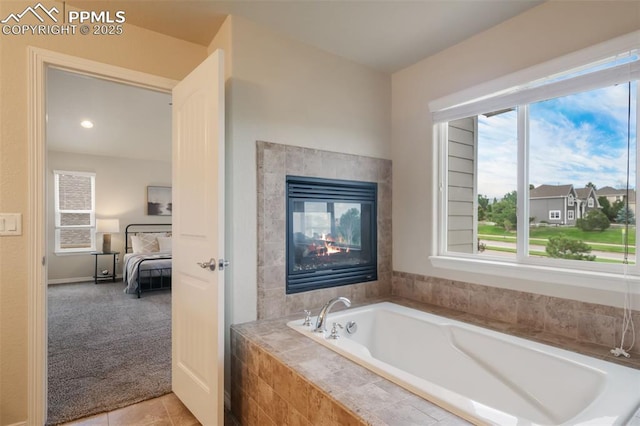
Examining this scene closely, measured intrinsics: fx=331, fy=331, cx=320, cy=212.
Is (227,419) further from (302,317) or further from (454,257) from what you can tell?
(454,257)

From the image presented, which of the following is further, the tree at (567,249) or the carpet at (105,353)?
the carpet at (105,353)

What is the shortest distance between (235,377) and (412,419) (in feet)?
4.11

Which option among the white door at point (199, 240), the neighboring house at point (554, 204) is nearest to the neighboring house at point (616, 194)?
the neighboring house at point (554, 204)

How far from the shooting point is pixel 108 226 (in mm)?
6254

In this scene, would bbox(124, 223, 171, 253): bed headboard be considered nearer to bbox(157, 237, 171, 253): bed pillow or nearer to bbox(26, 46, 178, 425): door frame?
bbox(157, 237, 171, 253): bed pillow

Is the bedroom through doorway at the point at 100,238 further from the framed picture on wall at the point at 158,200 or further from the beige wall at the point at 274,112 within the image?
the beige wall at the point at 274,112

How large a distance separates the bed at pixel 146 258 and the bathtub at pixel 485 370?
13.0 feet

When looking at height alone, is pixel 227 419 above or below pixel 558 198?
below

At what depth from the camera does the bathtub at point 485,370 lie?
4.11 ft

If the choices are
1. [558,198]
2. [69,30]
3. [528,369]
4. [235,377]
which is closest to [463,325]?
[528,369]

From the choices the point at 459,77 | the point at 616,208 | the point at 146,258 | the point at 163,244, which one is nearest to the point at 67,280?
the point at 163,244

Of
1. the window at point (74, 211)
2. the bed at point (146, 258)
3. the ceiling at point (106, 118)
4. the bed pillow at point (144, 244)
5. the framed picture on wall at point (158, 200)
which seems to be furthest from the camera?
the framed picture on wall at point (158, 200)

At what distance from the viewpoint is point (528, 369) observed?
172 centimetres

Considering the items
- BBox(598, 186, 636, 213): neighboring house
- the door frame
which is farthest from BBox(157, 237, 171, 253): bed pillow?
BBox(598, 186, 636, 213): neighboring house
